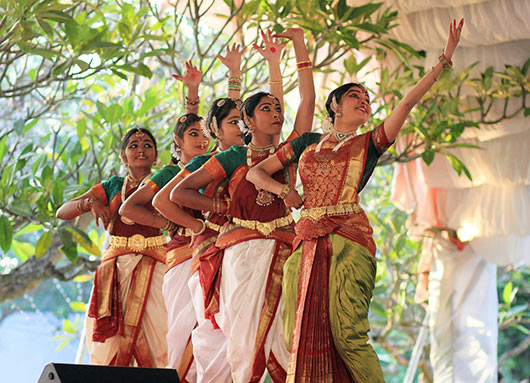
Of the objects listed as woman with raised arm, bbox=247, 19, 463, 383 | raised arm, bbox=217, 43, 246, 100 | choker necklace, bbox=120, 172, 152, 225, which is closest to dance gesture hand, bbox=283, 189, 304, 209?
woman with raised arm, bbox=247, 19, 463, 383

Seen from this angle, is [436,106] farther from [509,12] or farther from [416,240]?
[416,240]

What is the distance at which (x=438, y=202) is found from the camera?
5656mm

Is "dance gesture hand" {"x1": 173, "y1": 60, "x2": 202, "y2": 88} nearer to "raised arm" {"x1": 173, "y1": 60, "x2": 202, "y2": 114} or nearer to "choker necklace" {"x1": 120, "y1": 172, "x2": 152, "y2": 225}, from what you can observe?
"raised arm" {"x1": 173, "y1": 60, "x2": 202, "y2": 114}

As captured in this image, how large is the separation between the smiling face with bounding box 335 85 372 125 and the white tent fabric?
157 cm

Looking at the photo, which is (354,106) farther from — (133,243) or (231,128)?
(133,243)

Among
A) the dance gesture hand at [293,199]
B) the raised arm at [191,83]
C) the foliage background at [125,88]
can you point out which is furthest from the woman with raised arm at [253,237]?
Answer: the raised arm at [191,83]

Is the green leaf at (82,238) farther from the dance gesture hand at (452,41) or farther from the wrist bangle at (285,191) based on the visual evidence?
the dance gesture hand at (452,41)


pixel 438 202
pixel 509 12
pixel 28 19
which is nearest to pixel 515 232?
pixel 438 202

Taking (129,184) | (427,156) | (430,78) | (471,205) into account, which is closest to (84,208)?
(129,184)

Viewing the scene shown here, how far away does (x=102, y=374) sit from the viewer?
2219 millimetres

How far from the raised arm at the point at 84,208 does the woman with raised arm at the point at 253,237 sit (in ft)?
2.17

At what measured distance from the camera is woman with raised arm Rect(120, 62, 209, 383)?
3189 millimetres

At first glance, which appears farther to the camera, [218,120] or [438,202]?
[438,202]

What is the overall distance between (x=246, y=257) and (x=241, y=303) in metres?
0.17
